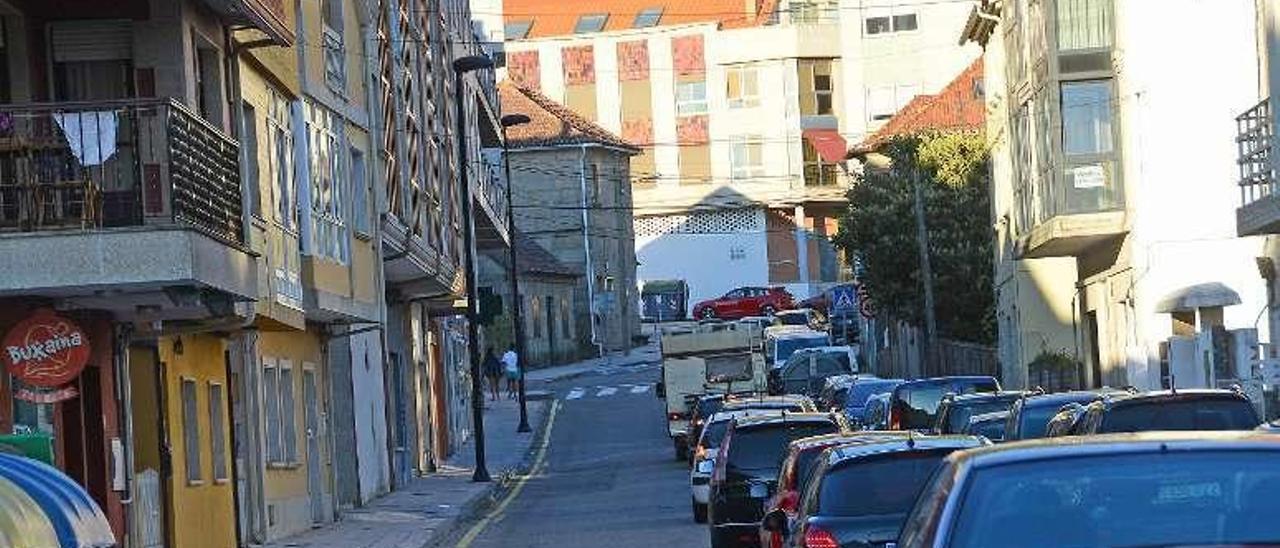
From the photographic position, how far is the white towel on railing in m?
22.8

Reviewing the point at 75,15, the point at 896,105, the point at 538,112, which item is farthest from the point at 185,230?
the point at 896,105

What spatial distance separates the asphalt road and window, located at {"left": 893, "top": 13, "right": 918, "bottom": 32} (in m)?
31.6

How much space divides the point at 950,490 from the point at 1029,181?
4267 cm

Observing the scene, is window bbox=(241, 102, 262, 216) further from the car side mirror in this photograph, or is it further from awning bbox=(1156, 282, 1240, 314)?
awning bbox=(1156, 282, 1240, 314)

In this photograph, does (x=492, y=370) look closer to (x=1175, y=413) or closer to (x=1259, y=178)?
(x=1259, y=178)

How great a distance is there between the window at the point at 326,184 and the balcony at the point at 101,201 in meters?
9.95

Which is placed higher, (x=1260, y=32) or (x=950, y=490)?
(x=1260, y=32)

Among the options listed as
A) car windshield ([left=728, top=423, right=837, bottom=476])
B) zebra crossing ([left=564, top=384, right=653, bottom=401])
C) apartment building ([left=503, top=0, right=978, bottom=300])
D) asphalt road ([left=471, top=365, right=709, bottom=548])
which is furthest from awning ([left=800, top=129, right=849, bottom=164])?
car windshield ([left=728, top=423, right=837, bottom=476])

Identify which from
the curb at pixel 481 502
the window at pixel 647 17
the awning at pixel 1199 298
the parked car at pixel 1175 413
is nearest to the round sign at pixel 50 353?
the parked car at pixel 1175 413

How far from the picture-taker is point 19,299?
23.0m

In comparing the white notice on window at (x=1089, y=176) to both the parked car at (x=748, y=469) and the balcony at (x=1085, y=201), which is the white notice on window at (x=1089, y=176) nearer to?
the balcony at (x=1085, y=201)

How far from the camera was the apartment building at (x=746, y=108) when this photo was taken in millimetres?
108000

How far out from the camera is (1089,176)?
4647cm

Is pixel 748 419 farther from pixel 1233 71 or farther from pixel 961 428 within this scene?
pixel 1233 71
